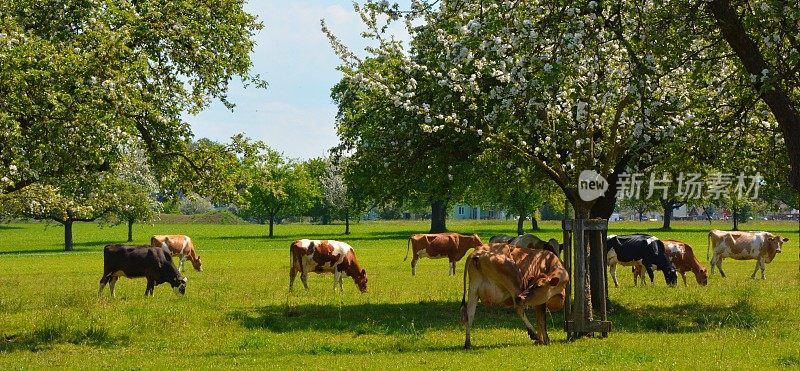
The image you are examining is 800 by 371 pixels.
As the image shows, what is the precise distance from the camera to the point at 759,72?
50.9 feet

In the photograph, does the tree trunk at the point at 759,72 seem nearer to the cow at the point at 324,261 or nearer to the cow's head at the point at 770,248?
the cow at the point at 324,261

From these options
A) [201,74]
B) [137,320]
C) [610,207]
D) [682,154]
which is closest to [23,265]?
[201,74]

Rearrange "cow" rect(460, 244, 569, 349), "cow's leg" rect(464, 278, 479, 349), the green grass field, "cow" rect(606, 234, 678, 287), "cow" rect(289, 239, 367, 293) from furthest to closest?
"cow" rect(606, 234, 678, 287) < "cow" rect(289, 239, 367, 293) < "cow" rect(460, 244, 569, 349) < "cow's leg" rect(464, 278, 479, 349) < the green grass field

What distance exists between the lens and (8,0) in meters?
21.0

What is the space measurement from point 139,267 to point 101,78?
1080 centimetres

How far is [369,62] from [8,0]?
8.85 meters

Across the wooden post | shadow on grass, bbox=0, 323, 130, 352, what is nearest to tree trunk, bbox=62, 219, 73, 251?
shadow on grass, bbox=0, 323, 130, 352

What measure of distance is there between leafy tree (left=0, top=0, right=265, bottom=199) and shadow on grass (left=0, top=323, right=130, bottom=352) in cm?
319

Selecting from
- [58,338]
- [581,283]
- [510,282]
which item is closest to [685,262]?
[581,283]

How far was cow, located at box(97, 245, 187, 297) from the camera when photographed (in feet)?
89.4

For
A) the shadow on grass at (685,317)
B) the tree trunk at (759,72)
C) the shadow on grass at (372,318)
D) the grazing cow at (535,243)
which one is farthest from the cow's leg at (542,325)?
the grazing cow at (535,243)

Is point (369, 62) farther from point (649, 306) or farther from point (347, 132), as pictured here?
point (649, 306)

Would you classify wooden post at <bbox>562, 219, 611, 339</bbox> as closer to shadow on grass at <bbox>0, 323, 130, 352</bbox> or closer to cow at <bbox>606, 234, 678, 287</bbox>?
shadow on grass at <bbox>0, 323, 130, 352</bbox>

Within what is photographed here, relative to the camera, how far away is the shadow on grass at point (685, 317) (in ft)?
62.8
